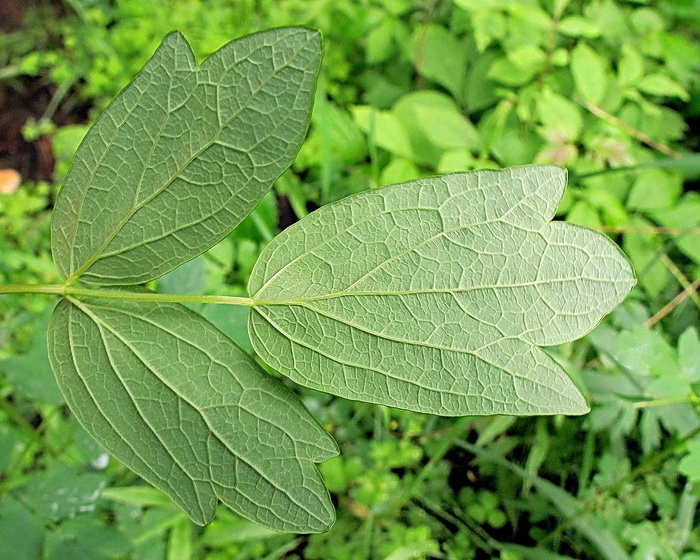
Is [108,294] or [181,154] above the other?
[181,154]

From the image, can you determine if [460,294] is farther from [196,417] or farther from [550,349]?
[550,349]

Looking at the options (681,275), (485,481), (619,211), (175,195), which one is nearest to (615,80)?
(619,211)

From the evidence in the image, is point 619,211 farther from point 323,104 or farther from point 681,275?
point 323,104

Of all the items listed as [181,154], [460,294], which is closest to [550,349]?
[460,294]

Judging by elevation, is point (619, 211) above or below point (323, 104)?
below

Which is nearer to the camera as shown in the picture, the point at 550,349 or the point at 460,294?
the point at 460,294

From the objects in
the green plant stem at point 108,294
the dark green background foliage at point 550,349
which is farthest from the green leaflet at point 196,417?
the dark green background foliage at point 550,349

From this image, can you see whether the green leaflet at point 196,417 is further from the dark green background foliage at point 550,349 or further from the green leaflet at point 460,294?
the dark green background foliage at point 550,349
